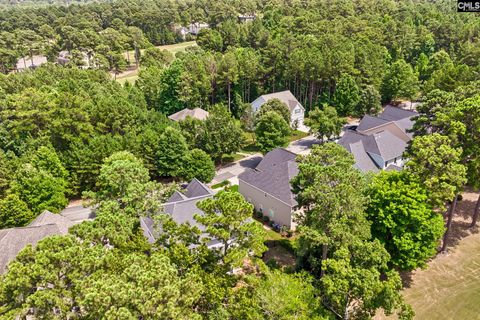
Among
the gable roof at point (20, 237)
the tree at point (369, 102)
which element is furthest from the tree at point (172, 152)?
the tree at point (369, 102)

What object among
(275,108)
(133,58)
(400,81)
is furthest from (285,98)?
(133,58)

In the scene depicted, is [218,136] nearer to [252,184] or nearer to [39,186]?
[252,184]

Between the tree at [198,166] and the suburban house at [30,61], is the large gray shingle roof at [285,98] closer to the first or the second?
the tree at [198,166]

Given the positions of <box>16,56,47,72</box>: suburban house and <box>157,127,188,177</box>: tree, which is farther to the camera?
<box>16,56,47,72</box>: suburban house

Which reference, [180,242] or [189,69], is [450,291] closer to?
[180,242]

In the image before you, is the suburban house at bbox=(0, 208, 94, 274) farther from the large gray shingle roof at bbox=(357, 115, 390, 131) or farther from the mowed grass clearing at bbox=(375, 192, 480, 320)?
the large gray shingle roof at bbox=(357, 115, 390, 131)

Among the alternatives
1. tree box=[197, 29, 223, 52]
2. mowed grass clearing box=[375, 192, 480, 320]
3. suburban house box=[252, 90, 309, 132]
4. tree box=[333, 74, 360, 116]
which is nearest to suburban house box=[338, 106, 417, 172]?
tree box=[333, 74, 360, 116]
